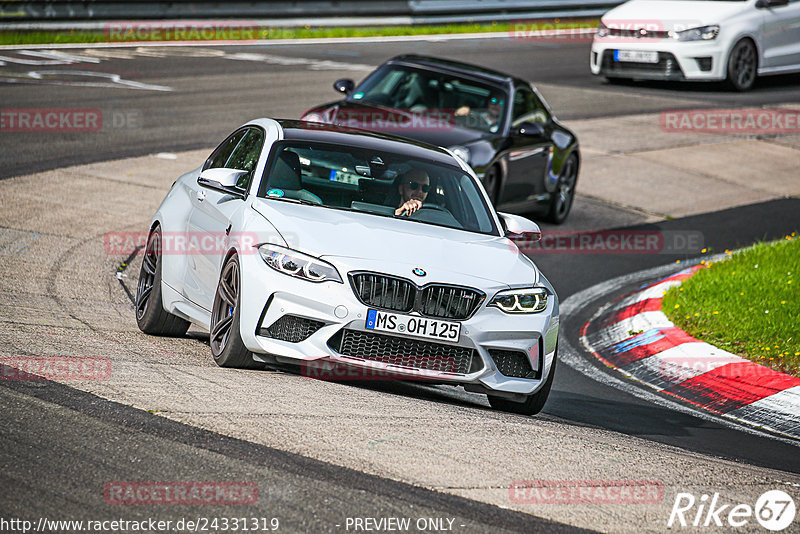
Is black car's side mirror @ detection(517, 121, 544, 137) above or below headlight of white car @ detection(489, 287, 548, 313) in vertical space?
below

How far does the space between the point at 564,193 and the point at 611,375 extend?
555 cm

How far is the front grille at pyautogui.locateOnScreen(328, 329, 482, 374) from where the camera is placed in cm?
634

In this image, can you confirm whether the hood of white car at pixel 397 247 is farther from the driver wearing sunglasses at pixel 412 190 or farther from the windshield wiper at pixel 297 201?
the driver wearing sunglasses at pixel 412 190

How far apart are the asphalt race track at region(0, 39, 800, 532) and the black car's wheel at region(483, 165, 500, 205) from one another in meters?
0.91

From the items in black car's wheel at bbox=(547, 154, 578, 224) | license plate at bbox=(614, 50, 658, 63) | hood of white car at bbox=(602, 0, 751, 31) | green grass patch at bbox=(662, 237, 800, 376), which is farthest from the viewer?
license plate at bbox=(614, 50, 658, 63)

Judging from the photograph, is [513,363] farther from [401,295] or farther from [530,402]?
[401,295]

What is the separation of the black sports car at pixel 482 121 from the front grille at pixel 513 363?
5383mm

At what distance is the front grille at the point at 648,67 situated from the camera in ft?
70.3

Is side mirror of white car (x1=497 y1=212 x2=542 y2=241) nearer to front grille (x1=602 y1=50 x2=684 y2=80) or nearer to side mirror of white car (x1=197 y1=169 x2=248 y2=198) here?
side mirror of white car (x1=197 y1=169 x2=248 y2=198)

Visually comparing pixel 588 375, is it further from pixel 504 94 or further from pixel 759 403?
pixel 504 94

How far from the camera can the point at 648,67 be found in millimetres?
21688

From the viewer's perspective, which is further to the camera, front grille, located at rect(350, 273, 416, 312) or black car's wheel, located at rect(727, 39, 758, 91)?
black car's wheel, located at rect(727, 39, 758, 91)

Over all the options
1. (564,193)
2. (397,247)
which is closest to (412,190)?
(397,247)

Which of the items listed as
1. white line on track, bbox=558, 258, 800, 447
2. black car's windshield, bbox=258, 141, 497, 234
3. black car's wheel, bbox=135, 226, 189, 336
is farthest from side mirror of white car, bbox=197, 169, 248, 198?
white line on track, bbox=558, 258, 800, 447
